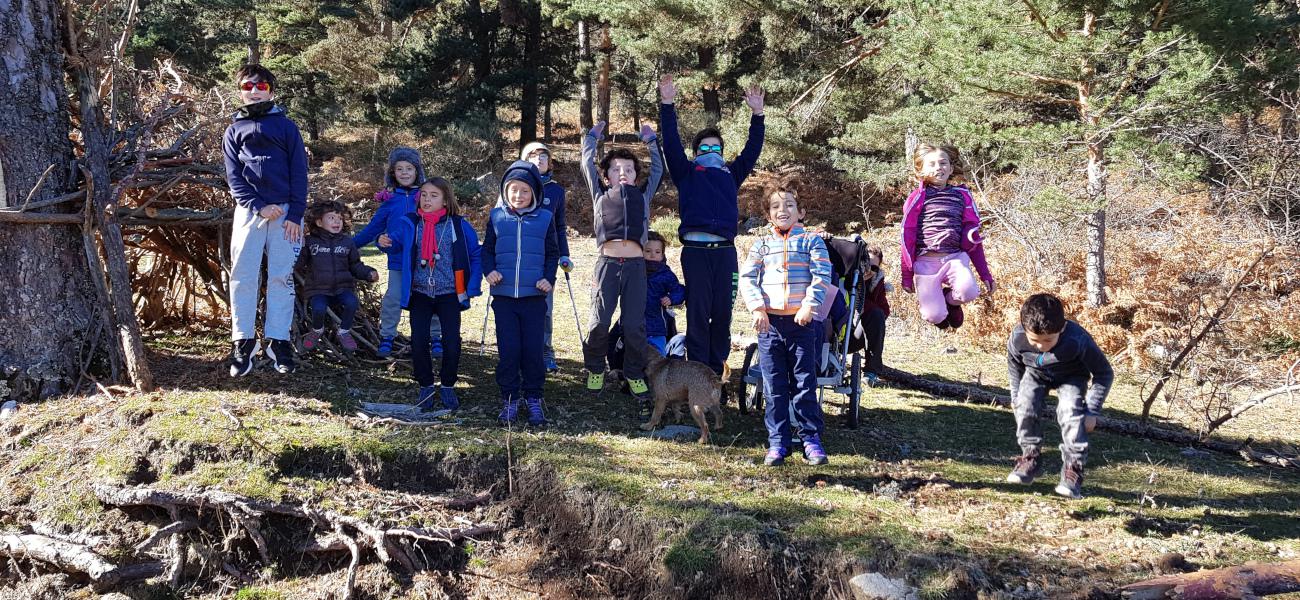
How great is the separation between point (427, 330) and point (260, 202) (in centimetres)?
135

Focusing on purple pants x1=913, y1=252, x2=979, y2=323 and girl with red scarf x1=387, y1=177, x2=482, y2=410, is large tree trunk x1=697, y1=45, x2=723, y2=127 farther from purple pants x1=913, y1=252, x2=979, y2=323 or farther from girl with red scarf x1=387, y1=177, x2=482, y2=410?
purple pants x1=913, y1=252, x2=979, y2=323

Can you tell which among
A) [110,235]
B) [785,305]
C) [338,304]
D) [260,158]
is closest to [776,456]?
[785,305]

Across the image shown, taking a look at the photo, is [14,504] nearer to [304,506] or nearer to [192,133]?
[304,506]

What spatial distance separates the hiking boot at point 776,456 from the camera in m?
4.86

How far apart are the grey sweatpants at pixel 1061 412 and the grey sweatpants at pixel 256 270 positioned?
4627 millimetres

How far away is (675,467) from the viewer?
481 cm

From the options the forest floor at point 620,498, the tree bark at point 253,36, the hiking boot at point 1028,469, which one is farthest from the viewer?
the tree bark at point 253,36

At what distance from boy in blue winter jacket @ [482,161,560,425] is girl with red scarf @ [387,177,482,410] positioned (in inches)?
9.9

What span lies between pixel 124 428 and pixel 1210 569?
593 centimetres

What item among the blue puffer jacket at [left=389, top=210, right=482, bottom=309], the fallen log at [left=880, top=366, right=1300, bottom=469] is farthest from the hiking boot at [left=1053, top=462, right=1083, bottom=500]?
the blue puffer jacket at [left=389, top=210, right=482, bottom=309]

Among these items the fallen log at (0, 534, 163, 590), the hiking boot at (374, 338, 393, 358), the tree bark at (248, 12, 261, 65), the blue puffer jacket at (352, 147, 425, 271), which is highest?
the tree bark at (248, 12, 261, 65)

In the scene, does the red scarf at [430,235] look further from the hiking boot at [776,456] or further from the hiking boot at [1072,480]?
the hiking boot at [1072,480]

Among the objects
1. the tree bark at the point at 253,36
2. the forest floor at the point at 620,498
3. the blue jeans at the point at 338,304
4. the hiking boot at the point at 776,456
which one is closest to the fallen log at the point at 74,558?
the forest floor at the point at 620,498

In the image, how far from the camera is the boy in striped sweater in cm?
473
